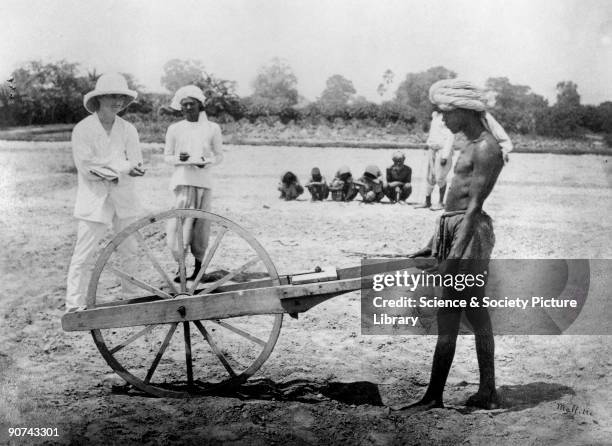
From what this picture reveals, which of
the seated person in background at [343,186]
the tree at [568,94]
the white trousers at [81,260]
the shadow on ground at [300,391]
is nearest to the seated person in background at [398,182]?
the seated person in background at [343,186]

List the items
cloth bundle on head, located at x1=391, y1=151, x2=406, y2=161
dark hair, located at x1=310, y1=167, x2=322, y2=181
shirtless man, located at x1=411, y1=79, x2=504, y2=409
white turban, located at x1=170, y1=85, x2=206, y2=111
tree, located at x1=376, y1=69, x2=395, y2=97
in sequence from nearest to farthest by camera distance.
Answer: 1. shirtless man, located at x1=411, y1=79, x2=504, y2=409
2. tree, located at x1=376, y1=69, x2=395, y2=97
3. white turban, located at x1=170, y1=85, x2=206, y2=111
4. dark hair, located at x1=310, y1=167, x2=322, y2=181
5. cloth bundle on head, located at x1=391, y1=151, x2=406, y2=161

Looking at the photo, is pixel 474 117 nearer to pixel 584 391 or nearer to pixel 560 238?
pixel 584 391

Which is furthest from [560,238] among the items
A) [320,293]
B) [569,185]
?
[320,293]

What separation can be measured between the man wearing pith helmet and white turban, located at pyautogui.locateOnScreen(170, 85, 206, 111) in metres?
0.54

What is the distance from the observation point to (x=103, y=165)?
4574 mm

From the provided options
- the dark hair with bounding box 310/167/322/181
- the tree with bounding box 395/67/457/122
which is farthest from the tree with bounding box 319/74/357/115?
the dark hair with bounding box 310/167/322/181

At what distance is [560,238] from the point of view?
18.5ft

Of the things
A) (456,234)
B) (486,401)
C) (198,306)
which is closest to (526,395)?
(486,401)

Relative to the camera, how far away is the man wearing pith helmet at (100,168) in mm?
4523

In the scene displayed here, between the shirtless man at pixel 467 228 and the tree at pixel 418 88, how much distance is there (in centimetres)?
141

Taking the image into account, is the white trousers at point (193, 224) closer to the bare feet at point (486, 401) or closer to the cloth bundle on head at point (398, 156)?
the bare feet at point (486, 401)

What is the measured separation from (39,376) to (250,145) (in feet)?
10.7

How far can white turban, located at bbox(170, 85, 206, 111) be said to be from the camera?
5.14 metres

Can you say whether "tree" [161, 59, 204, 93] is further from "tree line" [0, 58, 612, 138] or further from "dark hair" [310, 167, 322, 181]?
"dark hair" [310, 167, 322, 181]
